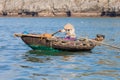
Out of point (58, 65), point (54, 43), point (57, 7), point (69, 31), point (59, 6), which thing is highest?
point (69, 31)

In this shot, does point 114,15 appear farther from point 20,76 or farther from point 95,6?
point 20,76

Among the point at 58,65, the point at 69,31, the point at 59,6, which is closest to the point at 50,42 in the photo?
the point at 69,31

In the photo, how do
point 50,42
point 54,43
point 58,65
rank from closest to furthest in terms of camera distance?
point 58,65
point 50,42
point 54,43

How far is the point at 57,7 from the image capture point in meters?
122

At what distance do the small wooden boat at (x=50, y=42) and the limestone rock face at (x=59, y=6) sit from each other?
85.5m

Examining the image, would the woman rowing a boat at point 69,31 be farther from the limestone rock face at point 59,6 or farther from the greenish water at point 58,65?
the limestone rock face at point 59,6

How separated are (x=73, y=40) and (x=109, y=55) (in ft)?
9.84

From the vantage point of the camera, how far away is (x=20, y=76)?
19.5 m

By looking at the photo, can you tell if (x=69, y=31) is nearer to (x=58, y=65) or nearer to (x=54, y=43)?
(x=54, y=43)

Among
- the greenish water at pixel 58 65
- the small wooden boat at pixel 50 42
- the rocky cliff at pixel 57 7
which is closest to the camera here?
the greenish water at pixel 58 65

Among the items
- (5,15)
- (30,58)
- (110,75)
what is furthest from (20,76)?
(5,15)

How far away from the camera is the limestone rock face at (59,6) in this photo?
118 metres

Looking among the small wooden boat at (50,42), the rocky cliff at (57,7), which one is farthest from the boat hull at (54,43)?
the rocky cliff at (57,7)

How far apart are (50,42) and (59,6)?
309 feet
